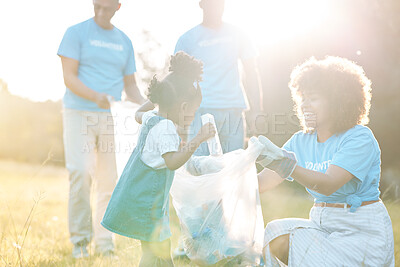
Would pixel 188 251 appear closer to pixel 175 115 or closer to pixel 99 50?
pixel 175 115

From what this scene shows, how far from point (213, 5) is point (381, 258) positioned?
7.39 ft

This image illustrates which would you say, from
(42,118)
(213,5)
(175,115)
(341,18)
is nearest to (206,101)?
(213,5)

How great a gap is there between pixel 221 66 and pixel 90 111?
108 centimetres

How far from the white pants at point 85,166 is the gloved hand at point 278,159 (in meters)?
1.66

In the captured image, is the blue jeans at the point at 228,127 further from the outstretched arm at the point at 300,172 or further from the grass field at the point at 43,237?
the outstretched arm at the point at 300,172

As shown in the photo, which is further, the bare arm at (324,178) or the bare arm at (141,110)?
the bare arm at (141,110)

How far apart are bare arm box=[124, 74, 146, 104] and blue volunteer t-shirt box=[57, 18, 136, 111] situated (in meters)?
0.12

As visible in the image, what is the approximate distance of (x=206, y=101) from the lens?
343 cm

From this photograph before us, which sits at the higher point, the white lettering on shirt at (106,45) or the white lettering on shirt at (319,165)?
the white lettering on shirt at (106,45)

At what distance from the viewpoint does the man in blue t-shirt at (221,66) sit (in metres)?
3.42

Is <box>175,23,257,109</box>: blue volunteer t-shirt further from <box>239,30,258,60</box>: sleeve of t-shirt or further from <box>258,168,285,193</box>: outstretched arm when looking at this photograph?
<box>258,168,285,193</box>: outstretched arm

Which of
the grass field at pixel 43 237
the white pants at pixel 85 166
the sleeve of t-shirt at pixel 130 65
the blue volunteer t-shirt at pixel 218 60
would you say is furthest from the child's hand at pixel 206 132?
the sleeve of t-shirt at pixel 130 65

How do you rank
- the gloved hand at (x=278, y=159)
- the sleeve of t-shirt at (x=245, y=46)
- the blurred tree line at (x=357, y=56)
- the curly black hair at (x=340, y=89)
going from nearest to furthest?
→ the gloved hand at (x=278, y=159) → the curly black hair at (x=340, y=89) → the sleeve of t-shirt at (x=245, y=46) → the blurred tree line at (x=357, y=56)

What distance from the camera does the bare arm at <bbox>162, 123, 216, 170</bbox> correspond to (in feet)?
6.59
